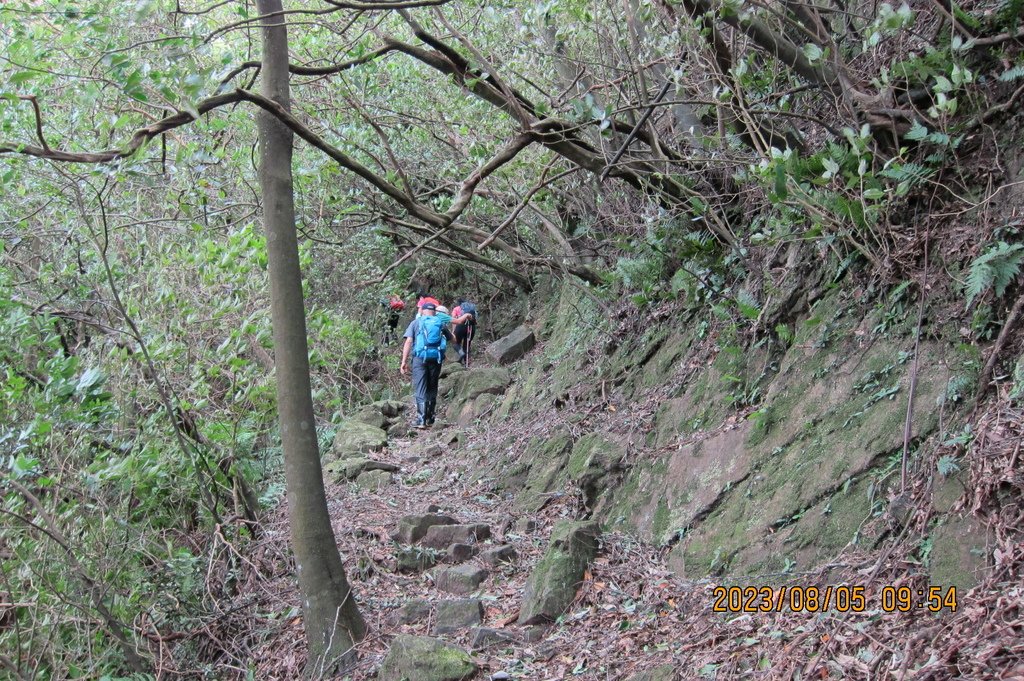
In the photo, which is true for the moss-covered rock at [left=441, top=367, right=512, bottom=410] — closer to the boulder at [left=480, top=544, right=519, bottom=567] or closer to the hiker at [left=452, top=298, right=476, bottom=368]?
the hiker at [left=452, top=298, right=476, bottom=368]

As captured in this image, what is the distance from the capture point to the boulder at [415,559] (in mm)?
7395

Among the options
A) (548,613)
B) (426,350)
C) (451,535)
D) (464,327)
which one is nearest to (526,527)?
(451,535)

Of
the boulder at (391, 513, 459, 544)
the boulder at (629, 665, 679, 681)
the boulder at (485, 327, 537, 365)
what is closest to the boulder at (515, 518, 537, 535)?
the boulder at (391, 513, 459, 544)

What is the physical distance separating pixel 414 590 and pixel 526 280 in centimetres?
1127

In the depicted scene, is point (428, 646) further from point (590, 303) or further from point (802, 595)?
point (590, 303)

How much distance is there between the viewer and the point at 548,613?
5.89 m

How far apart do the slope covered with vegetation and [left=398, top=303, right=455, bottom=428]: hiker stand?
320 centimetres

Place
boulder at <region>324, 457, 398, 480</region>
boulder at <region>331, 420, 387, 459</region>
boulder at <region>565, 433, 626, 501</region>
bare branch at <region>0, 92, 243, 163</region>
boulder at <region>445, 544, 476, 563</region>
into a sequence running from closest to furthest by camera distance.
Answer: bare branch at <region>0, 92, 243, 163</region> → boulder at <region>445, 544, 476, 563</region> → boulder at <region>565, 433, 626, 501</region> → boulder at <region>324, 457, 398, 480</region> → boulder at <region>331, 420, 387, 459</region>

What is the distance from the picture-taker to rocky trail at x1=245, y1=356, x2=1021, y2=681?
13.6ft

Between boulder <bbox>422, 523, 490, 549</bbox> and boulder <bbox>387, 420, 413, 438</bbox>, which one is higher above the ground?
boulder <bbox>387, 420, 413, 438</bbox>

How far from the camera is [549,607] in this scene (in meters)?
5.91

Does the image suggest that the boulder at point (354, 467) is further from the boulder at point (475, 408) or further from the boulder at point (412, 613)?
the boulder at point (412, 613)
